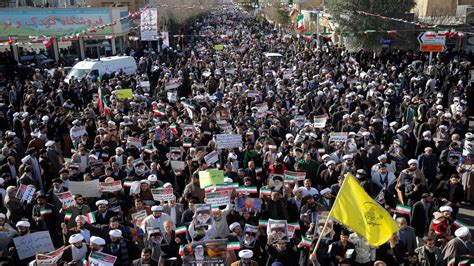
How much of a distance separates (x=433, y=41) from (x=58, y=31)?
78.4 ft

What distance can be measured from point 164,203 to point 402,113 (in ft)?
28.7

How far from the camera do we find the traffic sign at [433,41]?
21.1 m

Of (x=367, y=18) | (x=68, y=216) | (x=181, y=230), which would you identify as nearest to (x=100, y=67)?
(x=367, y=18)

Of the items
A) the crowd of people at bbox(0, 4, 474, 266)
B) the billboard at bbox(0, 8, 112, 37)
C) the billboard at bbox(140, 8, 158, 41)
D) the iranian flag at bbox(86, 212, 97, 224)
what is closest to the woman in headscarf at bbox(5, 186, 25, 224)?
the crowd of people at bbox(0, 4, 474, 266)

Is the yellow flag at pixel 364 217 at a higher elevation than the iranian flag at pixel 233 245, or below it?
higher

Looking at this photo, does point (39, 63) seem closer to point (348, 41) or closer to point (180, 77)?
point (180, 77)

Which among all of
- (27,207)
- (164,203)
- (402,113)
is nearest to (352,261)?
(164,203)

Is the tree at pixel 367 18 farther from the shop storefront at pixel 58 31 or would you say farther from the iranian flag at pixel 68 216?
the iranian flag at pixel 68 216

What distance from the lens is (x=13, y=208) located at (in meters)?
8.76

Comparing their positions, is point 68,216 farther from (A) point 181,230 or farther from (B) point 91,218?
(A) point 181,230

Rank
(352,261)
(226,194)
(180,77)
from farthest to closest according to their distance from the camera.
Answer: (180,77)
(226,194)
(352,261)

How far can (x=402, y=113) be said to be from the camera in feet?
49.2

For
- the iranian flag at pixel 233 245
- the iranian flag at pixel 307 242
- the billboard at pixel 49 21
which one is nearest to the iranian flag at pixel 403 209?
the iranian flag at pixel 307 242

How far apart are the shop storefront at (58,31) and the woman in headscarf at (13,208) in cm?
2333
